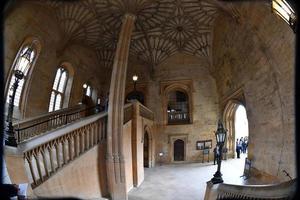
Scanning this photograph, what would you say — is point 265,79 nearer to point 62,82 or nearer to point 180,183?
point 180,183

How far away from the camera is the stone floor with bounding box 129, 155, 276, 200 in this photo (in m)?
9.31

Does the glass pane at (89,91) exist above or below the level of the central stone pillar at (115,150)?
above

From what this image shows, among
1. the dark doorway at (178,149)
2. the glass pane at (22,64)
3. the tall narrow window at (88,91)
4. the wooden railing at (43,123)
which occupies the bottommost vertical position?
the dark doorway at (178,149)

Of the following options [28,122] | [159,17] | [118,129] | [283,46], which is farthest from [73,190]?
[159,17]

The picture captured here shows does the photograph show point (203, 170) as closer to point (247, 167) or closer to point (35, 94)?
point (247, 167)

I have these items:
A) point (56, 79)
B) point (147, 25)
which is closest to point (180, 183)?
point (56, 79)

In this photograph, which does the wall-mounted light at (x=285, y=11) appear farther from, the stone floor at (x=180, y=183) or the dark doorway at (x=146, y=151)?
the dark doorway at (x=146, y=151)

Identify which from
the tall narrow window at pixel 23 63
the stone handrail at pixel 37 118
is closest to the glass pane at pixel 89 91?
the stone handrail at pixel 37 118

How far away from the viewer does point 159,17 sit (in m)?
15.8

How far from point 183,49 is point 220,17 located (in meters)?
4.27

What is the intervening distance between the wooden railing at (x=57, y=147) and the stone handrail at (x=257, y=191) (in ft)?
11.7

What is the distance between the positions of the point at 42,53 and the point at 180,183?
797cm

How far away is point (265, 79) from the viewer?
9.82m

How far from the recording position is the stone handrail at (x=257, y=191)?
379cm
